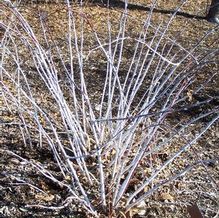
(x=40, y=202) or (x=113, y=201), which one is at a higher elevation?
(x=113, y=201)

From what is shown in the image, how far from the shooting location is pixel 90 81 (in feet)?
12.8

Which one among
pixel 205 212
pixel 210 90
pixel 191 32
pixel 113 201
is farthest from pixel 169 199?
pixel 191 32

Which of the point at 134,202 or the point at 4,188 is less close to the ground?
the point at 134,202

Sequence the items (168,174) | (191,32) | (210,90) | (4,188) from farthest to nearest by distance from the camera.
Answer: (191,32), (210,90), (168,174), (4,188)

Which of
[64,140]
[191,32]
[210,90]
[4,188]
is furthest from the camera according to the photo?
[191,32]

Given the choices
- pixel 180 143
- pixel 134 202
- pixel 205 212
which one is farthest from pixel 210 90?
pixel 134 202

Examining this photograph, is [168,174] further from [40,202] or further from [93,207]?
[40,202]

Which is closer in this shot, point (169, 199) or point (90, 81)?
point (169, 199)

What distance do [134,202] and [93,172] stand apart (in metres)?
0.41

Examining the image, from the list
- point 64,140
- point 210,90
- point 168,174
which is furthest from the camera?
point 210,90

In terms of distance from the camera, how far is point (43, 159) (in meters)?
2.78

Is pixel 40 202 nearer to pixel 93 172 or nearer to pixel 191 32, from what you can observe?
pixel 93 172

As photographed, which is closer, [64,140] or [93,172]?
[93,172]

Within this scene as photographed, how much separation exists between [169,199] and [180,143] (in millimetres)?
604
